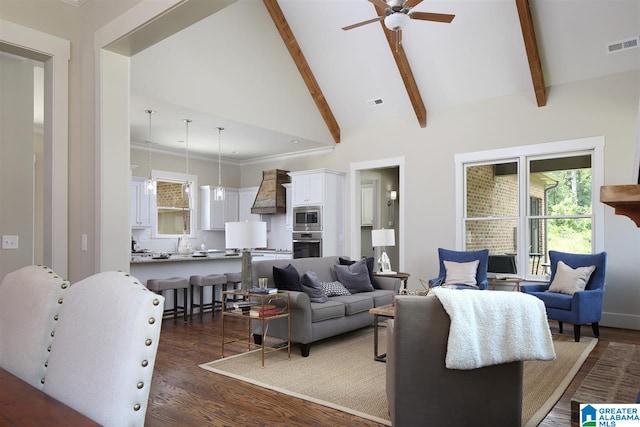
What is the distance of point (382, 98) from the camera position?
752 cm

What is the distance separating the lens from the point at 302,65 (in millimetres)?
7613

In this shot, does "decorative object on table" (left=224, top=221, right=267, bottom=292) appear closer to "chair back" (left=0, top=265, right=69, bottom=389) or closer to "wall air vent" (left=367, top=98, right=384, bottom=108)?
"chair back" (left=0, top=265, right=69, bottom=389)

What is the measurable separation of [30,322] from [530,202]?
6437 millimetres

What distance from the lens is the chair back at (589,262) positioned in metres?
Result: 5.17

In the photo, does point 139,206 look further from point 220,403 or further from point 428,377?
point 428,377

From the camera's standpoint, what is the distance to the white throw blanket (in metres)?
2.30

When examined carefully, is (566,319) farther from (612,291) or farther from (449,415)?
(449,415)

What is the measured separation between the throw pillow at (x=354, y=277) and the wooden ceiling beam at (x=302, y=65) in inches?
137

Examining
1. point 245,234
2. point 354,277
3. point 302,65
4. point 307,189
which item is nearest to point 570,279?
point 354,277

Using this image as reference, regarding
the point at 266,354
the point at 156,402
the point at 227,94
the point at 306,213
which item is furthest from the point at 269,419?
the point at 306,213

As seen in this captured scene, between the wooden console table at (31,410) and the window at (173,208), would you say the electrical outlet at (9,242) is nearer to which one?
the wooden console table at (31,410)

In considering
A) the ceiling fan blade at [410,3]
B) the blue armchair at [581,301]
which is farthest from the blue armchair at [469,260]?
the ceiling fan blade at [410,3]

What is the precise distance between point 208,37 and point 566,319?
5.72 m

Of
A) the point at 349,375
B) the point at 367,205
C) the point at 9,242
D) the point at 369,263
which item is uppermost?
the point at 367,205
